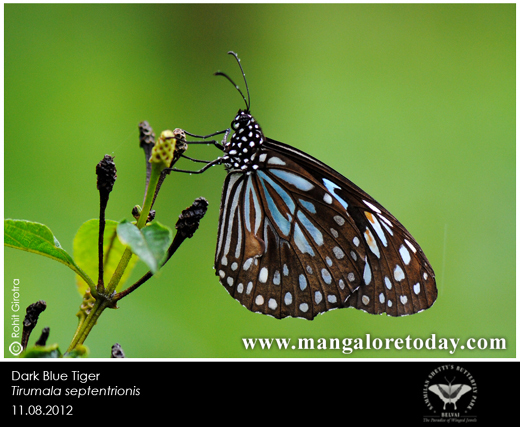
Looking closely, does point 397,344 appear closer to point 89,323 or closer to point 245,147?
point 245,147

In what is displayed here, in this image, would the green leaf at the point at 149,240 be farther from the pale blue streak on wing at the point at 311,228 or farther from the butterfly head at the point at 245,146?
the pale blue streak on wing at the point at 311,228

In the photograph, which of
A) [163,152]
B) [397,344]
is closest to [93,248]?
[163,152]
